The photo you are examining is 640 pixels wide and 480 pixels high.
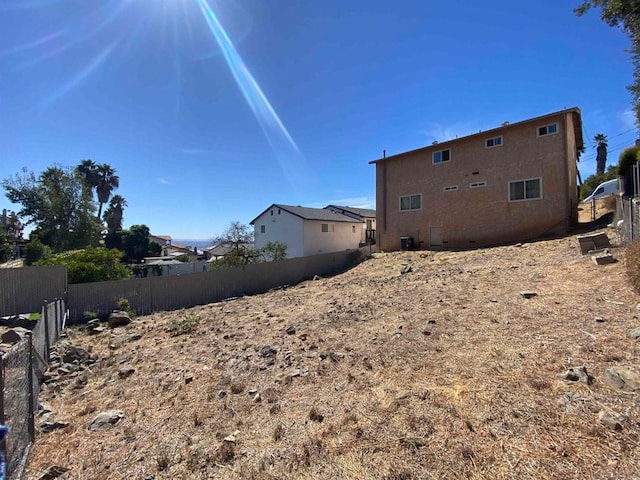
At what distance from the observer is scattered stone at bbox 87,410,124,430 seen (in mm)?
3635

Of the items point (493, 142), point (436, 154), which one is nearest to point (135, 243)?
point (436, 154)

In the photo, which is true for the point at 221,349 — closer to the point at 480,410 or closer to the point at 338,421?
the point at 338,421

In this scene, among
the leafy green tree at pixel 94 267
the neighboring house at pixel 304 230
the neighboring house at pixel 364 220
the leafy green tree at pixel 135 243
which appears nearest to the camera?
the leafy green tree at pixel 94 267

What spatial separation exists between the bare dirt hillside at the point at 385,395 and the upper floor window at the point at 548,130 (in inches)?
403

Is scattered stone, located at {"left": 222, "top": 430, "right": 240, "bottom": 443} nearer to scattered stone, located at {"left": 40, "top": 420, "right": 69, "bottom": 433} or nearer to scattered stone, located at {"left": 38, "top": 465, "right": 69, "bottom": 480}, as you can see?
scattered stone, located at {"left": 38, "top": 465, "right": 69, "bottom": 480}

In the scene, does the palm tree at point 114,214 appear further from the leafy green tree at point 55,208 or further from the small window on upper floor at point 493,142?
the small window on upper floor at point 493,142

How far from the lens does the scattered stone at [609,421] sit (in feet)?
7.79

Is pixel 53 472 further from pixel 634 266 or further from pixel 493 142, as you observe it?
pixel 493 142

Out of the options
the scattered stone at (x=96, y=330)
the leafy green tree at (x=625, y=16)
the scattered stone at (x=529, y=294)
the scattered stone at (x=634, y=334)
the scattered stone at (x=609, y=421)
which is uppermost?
the leafy green tree at (x=625, y=16)

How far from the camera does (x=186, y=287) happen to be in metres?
11.7

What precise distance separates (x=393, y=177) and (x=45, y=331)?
18516mm

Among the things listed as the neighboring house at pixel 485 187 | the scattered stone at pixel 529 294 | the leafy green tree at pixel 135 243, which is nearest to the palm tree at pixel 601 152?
the neighboring house at pixel 485 187

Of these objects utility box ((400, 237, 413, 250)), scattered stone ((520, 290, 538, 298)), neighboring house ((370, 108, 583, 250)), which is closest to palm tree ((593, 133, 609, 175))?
neighboring house ((370, 108, 583, 250))

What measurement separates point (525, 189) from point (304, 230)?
48.5ft
